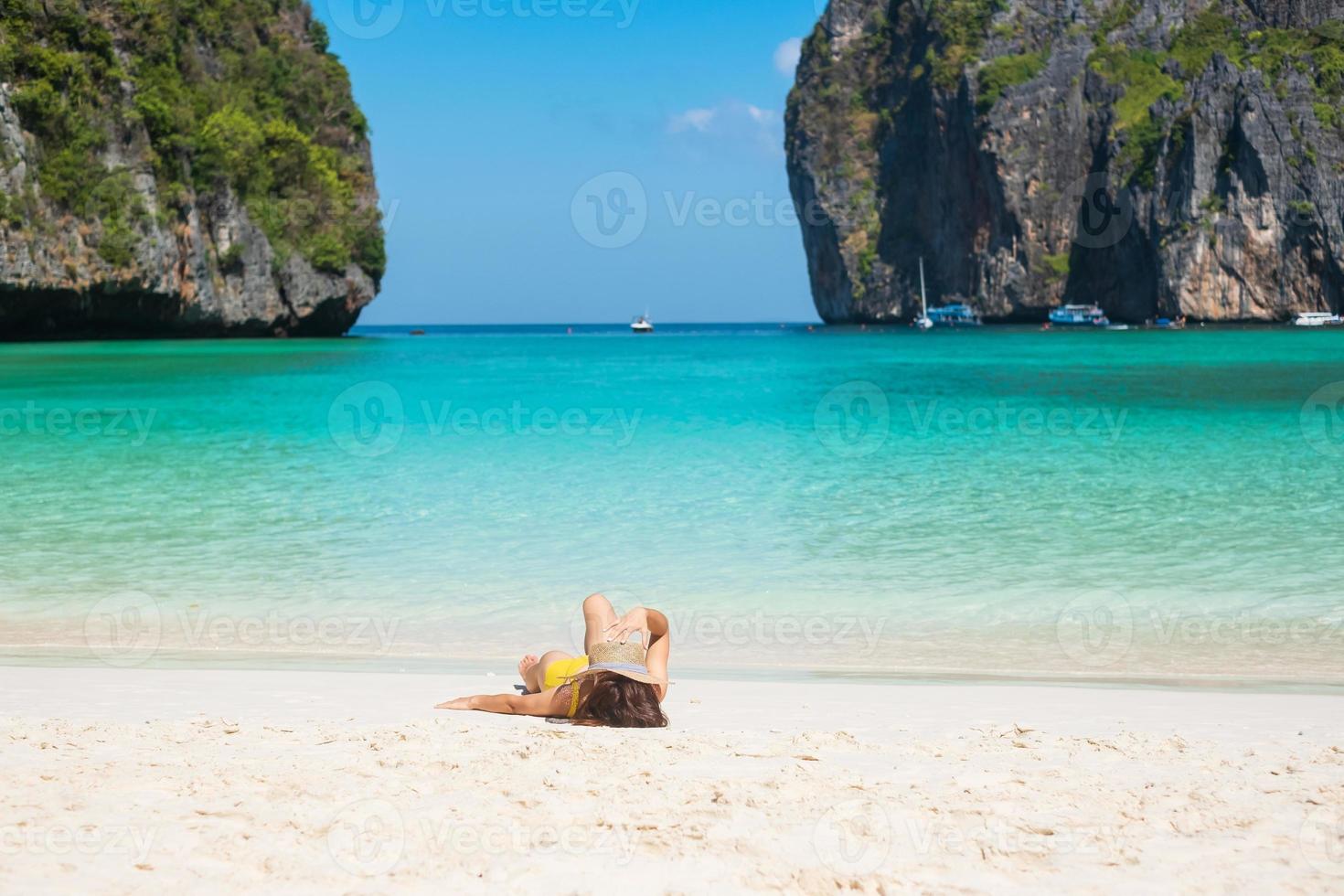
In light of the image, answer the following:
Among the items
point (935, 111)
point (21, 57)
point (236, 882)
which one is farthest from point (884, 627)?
point (935, 111)

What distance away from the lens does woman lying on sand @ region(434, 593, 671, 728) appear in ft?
16.0

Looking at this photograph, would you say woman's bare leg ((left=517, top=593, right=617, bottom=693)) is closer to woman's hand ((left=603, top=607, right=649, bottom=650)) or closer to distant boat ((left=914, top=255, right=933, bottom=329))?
woman's hand ((left=603, top=607, right=649, bottom=650))

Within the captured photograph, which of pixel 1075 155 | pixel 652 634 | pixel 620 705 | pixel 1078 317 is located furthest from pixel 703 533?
pixel 1075 155

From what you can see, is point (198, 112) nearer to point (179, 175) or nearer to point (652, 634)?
point (179, 175)

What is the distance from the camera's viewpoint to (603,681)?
16.2ft

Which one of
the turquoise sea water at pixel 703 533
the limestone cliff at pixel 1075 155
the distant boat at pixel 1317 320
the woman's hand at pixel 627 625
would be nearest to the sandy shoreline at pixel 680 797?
the woman's hand at pixel 627 625

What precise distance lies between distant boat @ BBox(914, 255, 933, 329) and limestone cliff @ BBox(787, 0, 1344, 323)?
5.67 ft

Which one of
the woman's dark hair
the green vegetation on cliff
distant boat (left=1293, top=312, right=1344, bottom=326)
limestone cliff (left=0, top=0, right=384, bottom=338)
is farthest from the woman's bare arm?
distant boat (left=1293, top=312, right=1344, bottom=326)

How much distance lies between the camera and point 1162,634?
7.04 m

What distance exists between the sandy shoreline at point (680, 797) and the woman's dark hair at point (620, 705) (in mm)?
136

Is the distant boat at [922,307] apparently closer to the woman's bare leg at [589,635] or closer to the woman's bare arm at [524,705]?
the woman's bare leg at [589,635]

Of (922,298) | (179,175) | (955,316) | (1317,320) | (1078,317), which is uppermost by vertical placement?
(179,175)

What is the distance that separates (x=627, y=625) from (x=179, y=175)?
55925 millimetres

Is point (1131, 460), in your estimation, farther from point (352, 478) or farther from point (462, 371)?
point (462, 371)
